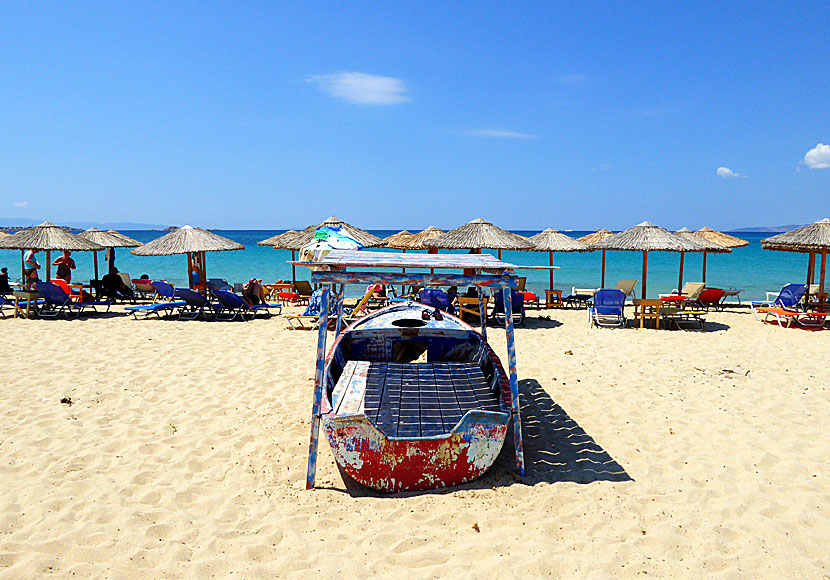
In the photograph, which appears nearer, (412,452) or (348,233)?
(412,452)

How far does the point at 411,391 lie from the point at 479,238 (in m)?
8.83

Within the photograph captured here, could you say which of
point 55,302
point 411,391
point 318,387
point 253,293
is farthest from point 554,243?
point 55,302

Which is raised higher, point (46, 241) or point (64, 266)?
point (46, 241)

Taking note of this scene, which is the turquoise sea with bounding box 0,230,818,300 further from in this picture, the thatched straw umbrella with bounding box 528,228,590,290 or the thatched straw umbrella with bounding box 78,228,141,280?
the thatched straw umbrella with bounding box 78,228,141,280

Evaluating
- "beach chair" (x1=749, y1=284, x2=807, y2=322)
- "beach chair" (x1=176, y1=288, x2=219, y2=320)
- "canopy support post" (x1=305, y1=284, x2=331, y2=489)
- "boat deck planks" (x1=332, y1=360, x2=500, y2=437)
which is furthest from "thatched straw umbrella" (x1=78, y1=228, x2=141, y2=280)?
"beach chair" (x1=749, y1=284, x2=807, y2=322)

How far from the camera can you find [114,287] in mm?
14148

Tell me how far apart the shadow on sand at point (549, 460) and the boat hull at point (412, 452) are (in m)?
0.13

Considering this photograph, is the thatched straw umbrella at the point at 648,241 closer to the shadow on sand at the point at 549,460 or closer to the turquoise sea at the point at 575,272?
the shadow on sand at the point at 549,460

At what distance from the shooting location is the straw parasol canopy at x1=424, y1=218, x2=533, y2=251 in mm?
13156

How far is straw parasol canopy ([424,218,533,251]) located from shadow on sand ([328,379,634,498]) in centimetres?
788

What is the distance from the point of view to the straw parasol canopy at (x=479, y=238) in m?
13.2

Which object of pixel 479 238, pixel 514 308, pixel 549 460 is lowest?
pixel 549 460

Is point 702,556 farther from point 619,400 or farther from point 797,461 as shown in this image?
point 619,400

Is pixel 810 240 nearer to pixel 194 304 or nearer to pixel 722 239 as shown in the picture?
pixel 722 239
